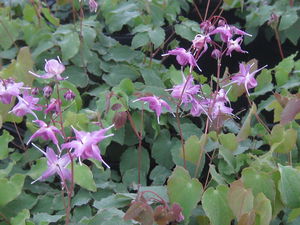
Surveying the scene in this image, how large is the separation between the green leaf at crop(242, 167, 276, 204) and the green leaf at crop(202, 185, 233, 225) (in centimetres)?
6

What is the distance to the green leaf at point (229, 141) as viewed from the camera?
1242 mm

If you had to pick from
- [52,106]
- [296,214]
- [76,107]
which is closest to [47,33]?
[76,107]

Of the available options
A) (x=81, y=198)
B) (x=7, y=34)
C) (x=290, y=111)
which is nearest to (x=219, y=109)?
(x=290, y=111)

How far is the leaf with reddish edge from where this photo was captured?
3.80 ft

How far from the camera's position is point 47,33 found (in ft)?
5.77

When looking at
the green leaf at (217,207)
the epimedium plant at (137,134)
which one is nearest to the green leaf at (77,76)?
the epimedium plant at (137,134)

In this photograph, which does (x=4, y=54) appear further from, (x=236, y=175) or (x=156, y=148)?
(x=236, y=175)

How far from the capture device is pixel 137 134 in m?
1.13

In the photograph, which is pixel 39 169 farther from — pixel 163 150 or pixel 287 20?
Result: pixel 287 20

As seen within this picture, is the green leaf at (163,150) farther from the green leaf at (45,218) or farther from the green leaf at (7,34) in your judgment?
the green leaf at (7,34)

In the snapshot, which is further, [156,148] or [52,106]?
[156,148]

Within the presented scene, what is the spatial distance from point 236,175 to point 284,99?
0.20 m

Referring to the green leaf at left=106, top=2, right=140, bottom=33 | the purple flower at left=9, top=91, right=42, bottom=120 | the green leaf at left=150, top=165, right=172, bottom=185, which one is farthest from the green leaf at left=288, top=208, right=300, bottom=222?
the green leaf at left=106, top=2, right=140, bottom=33

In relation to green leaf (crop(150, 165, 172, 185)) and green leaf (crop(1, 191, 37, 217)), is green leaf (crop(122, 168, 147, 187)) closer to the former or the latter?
green leaf (crop(150, 165, 172, 185))
